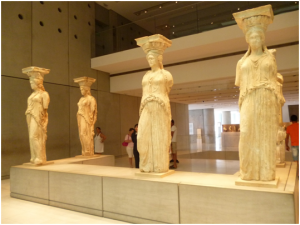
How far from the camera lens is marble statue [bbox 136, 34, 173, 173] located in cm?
437

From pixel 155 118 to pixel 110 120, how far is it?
310 inches

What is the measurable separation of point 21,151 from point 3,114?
133 centimetres

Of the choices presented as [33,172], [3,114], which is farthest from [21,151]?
[33,172]

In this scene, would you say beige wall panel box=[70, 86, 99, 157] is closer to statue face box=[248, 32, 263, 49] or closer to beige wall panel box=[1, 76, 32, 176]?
beige wall panel box=[1, 76, 32, 176]

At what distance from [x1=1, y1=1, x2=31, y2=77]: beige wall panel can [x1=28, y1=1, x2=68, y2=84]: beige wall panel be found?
0.27 meters

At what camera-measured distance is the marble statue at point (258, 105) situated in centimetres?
342

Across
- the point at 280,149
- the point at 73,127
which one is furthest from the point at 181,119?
the point at 280,149

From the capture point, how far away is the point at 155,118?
4.40 m

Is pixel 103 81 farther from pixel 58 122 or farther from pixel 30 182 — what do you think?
pixel 30 182

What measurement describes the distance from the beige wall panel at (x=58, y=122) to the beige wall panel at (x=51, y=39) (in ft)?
1.28

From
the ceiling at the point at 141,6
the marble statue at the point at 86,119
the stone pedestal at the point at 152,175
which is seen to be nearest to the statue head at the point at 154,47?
the stone pedestal at the point at 152,175

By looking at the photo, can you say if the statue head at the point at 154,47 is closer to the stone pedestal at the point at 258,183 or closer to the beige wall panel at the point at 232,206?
the beige wall panel at the point at 232,206

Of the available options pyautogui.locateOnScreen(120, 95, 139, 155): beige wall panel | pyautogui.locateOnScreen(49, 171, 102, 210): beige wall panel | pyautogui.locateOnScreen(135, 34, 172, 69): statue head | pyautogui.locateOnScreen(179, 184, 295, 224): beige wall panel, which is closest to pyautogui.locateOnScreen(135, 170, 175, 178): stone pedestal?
pyautogui.locateOnScreen(179, 184, 295, 224): beige wall panel

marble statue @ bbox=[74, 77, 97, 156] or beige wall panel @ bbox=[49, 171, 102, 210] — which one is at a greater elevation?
marble statue @ bbox=[74, 77, 97, 156]
